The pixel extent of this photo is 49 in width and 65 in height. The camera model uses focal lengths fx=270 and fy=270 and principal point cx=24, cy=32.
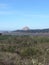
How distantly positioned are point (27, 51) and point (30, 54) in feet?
3.73

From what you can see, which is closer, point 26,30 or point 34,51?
point 34,51

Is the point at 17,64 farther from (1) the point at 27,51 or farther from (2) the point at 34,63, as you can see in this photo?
(1) the point at 27,51

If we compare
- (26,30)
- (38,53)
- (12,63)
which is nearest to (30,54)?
(38,53)

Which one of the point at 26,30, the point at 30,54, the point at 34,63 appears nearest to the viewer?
the point at 34,63

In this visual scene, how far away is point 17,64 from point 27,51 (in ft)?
26.5

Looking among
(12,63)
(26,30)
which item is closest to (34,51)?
(12,63)

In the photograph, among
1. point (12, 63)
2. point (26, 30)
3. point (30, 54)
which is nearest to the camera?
point (12, 63)

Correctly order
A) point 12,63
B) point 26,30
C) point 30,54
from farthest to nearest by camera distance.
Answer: point 26,30
point 30,54
point 12,63

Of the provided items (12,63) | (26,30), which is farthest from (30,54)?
(26,30)

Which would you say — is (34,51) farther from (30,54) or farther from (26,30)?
(26,30)

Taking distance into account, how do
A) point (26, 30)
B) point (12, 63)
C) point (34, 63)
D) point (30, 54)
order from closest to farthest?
point (34, 63) < point (12, 63) < point (30, 54) < point (26, 30)

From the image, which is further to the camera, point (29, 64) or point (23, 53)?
point (23, 53)

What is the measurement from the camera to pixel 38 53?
2377 centimetres

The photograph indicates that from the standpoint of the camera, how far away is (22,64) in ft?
53.8
